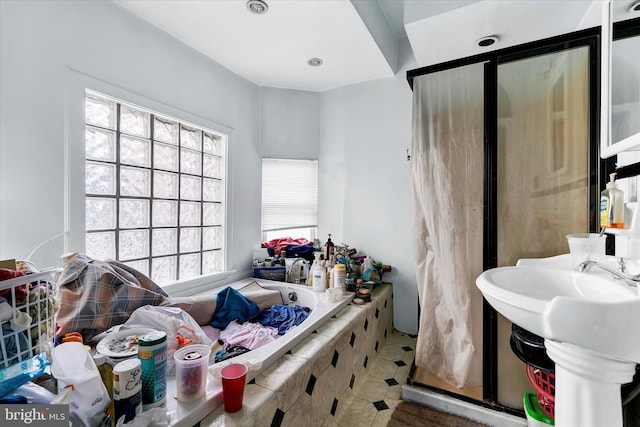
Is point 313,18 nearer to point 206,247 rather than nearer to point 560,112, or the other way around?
point 560,112

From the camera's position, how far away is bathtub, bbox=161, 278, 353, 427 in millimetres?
899

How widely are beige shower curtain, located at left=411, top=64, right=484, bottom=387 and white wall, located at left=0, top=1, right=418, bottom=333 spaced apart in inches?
30.2

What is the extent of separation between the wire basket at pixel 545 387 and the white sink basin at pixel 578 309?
395 millimetres

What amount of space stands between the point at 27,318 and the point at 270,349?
89cm

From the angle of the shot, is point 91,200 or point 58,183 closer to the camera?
point 58,183

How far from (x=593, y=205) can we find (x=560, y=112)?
19.8 inches

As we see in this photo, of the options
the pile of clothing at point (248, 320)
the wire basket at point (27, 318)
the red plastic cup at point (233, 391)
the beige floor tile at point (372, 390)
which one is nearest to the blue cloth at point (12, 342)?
the wire basket at point (27, 318)

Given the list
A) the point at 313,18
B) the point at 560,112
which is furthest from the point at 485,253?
the point at 313,18

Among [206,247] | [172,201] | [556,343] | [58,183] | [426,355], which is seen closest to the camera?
[556,343]

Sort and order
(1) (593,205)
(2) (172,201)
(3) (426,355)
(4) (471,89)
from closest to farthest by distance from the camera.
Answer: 1. (1) (593,205)
2. (4) (471,89)
3. (3) (426,355)
4. (2) (172,201)

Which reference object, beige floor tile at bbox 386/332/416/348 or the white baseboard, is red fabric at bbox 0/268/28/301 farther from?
beige floor tile at bbox 386/332/416/348

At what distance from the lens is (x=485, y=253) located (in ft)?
4.94

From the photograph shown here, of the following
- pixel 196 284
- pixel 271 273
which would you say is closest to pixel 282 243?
pixel 271 273

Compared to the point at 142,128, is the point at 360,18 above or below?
above
